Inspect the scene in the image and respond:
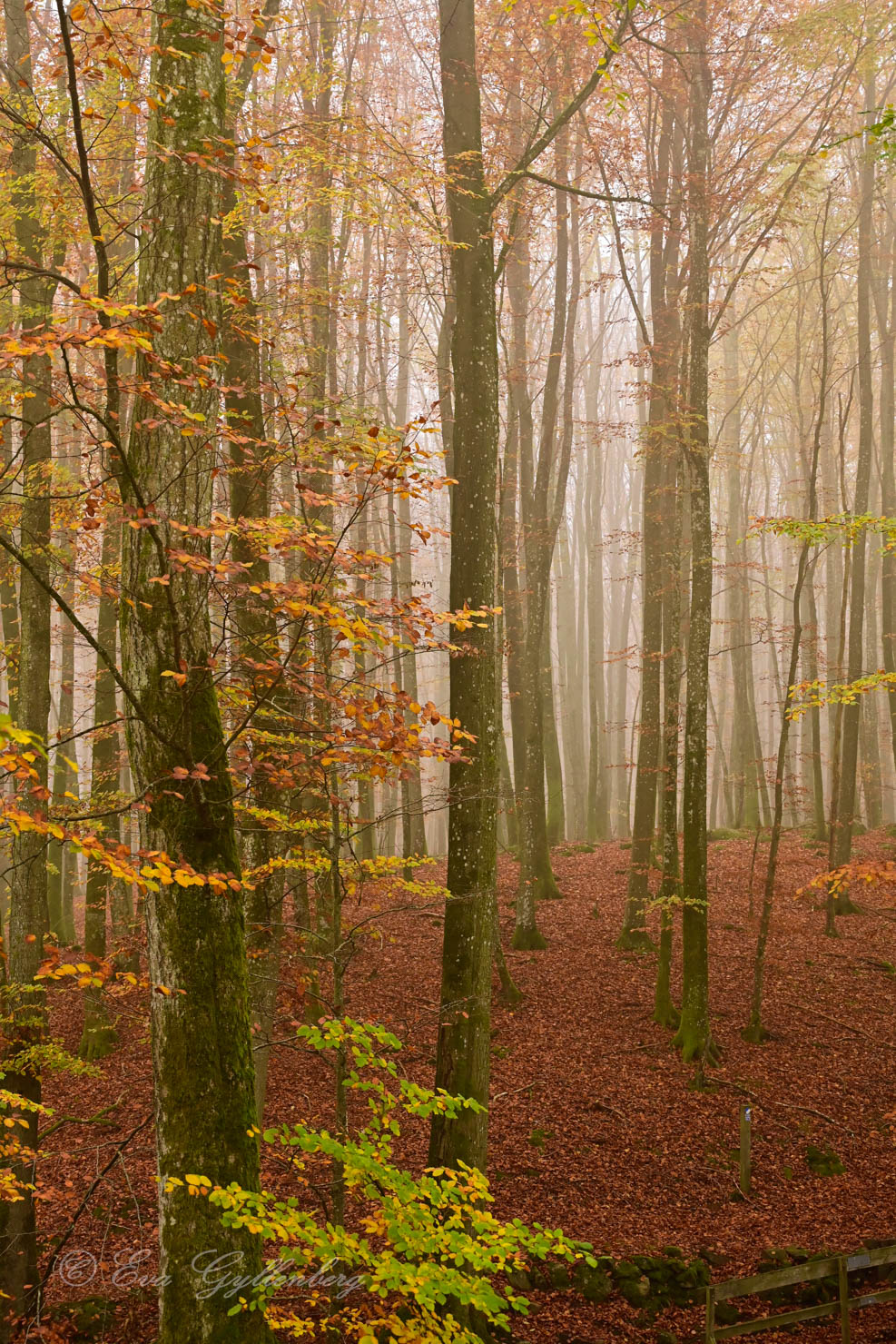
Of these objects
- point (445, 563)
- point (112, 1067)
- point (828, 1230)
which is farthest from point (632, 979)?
point (445, 563)

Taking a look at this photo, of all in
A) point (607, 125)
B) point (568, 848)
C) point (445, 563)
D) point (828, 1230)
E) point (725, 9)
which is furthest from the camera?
point (445, 563)

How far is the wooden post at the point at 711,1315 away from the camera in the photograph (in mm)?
5871

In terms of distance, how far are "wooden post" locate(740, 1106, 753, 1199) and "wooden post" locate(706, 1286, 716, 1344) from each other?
220 cm

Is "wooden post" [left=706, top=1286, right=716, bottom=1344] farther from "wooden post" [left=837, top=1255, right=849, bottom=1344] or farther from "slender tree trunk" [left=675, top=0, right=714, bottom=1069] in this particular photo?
"slender tree trunk" [left=675, top=0, right=714, bottom=1069]

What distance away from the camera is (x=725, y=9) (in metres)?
11.3

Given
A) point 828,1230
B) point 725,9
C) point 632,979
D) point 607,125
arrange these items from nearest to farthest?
point 828,1230 < point 725,9 < point 632,979 < point 607,125

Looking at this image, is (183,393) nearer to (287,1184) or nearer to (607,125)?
(287,1184)

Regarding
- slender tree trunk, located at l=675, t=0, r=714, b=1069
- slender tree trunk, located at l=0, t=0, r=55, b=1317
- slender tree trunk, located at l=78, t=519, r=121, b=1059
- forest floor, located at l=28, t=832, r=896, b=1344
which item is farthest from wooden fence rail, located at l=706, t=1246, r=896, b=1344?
slender tree trunk, located at l=78, t=519, r=121, b=1059

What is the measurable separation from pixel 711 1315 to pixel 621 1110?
3475 millimetres

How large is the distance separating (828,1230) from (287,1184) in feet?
16.1

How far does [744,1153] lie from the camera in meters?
8.23

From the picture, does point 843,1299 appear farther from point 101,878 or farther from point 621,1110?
point 101,878

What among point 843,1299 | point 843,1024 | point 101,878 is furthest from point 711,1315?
point 101,878

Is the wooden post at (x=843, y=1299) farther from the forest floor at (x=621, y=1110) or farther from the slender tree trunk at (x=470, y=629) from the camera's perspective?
the slender tree trunk at (x=470, y=629)
